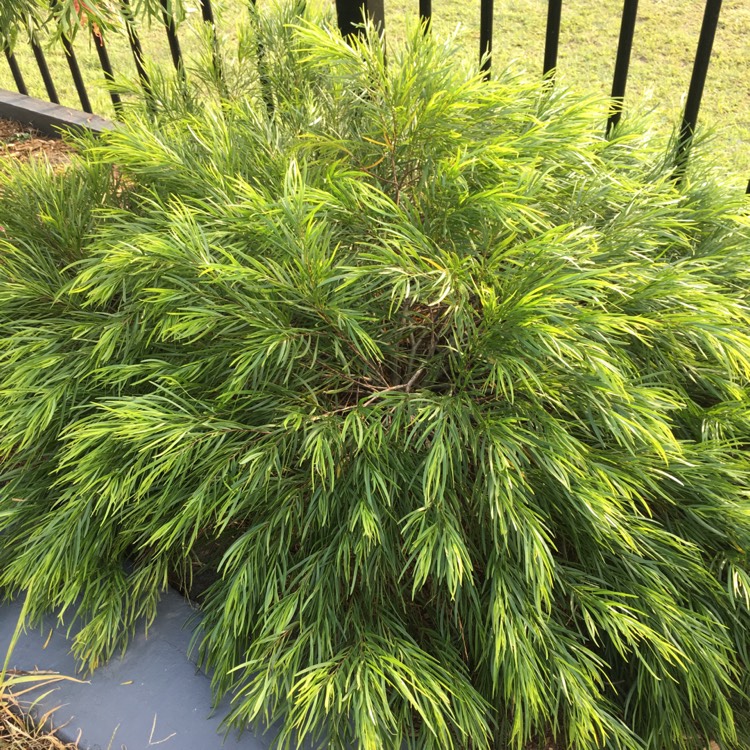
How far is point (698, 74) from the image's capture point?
6.22 feet

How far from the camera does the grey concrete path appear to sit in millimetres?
1333

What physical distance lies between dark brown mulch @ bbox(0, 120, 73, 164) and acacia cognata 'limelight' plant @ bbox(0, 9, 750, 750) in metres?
1.74

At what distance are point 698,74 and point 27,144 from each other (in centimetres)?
267

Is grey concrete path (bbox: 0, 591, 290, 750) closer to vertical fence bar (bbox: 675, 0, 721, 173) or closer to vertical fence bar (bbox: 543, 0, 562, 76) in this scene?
vertical fence bar (bbox: 675, 0, 721, 173)

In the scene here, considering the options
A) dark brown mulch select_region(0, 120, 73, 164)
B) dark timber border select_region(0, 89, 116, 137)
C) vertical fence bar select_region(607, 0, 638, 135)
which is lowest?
dark brown mulch select_region(0, 120, 73, 164)

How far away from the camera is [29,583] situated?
1396 mm

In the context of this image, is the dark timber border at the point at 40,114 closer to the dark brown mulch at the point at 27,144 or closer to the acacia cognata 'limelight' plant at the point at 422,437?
the dark brown mulch at the point at 27,144

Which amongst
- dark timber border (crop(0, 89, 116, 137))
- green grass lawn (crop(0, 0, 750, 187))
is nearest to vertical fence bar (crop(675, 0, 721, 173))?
green grass lawn (crop(0, 0, 750, 187))

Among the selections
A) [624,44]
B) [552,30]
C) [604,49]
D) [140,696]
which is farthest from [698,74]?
[604,49]

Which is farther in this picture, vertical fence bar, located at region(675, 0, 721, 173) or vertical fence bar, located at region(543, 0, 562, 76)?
vertical fence bar, located at region(543, 0, 562, 76)

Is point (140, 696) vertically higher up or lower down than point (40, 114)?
lower down

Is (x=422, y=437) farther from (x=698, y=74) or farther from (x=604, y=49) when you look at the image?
(x=604, y=49)

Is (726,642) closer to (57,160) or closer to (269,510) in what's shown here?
(269,510)

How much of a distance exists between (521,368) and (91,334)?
0.96 meters
